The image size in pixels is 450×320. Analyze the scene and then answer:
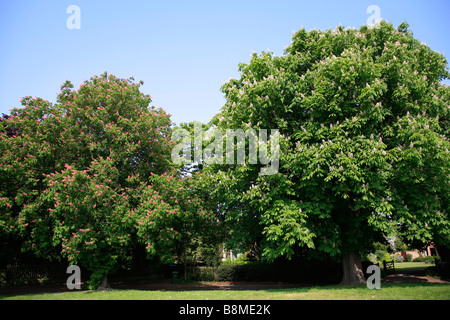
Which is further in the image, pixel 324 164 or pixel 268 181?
pixel 268 181

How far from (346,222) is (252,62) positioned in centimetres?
1091

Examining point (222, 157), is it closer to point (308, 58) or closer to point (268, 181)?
point (268, 181)

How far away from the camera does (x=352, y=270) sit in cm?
1747

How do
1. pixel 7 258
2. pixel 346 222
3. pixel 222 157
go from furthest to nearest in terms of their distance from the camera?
pixel 7 258 < pixel 222 157 < pixel 346 222

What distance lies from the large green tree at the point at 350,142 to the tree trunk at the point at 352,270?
0.06 meters

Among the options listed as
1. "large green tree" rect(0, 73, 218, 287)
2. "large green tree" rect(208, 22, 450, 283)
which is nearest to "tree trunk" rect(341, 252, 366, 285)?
"large green tree" rect(208, 22, 450, 283)

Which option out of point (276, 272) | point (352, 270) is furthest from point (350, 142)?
point (276, 272)

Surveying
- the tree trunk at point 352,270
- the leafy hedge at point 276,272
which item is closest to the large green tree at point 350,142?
the tree trunk at point 352,270

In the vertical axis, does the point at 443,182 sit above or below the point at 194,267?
above

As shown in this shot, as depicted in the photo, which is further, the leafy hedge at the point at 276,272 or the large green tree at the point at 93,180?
the leafy hedge at the point at 276,272

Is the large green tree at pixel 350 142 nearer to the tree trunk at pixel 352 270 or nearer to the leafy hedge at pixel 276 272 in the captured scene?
the tree trunk at pixel 352 270

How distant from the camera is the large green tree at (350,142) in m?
13.9
